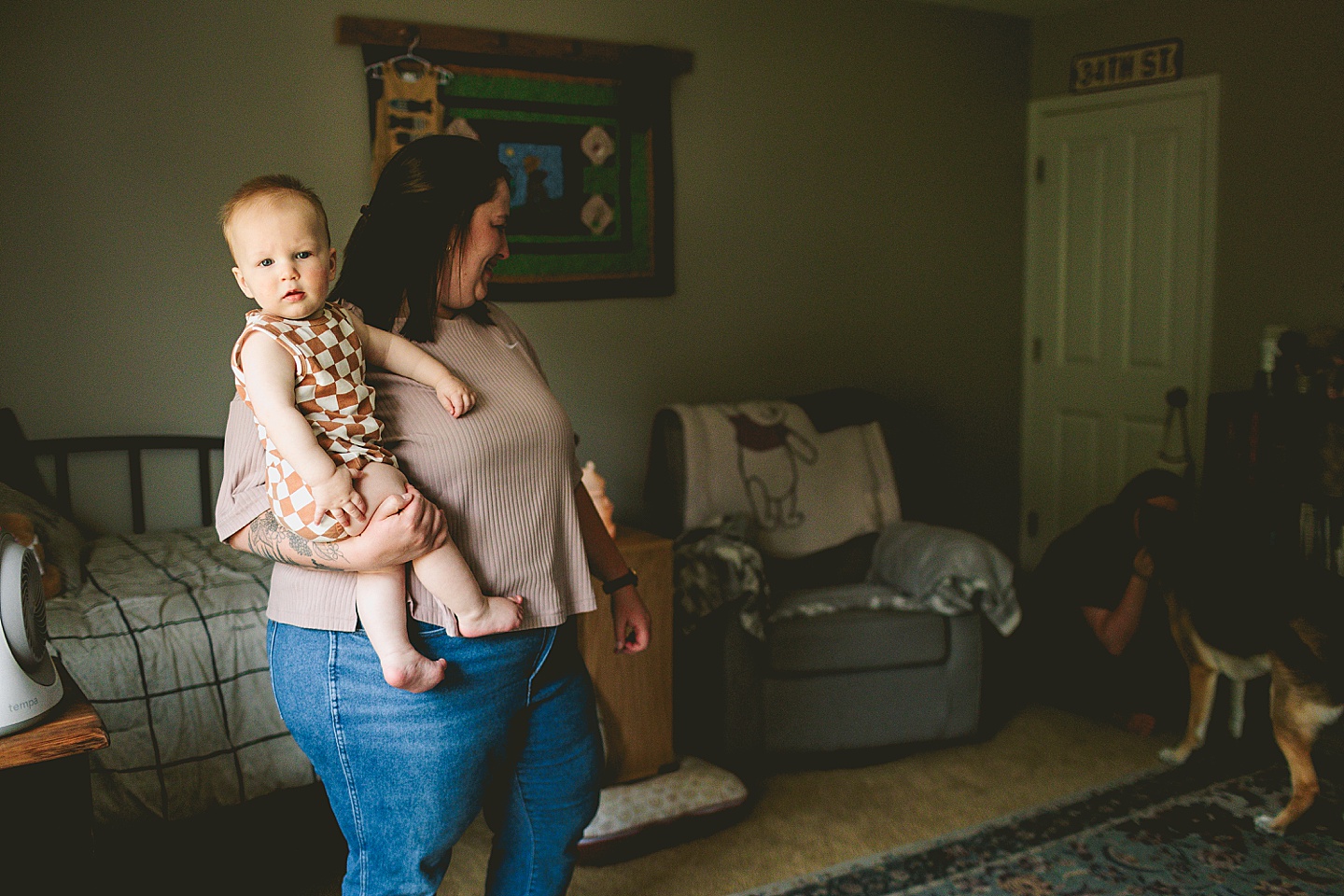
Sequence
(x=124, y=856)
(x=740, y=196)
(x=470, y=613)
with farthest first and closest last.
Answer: (x=740, y=196) < (x=124, y=856) < (x=470, y=613)

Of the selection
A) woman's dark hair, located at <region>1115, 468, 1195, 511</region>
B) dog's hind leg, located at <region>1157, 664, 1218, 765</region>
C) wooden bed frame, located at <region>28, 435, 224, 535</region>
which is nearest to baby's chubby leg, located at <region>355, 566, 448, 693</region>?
wooden bed frame, located at <region>28, 435, 224, 535</region>

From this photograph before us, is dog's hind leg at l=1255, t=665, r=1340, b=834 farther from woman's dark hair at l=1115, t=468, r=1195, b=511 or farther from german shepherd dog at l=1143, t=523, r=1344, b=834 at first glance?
woman's dark hair at l=1115, t=468, r=1195, b=511

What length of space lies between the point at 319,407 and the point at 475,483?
7.8 inches

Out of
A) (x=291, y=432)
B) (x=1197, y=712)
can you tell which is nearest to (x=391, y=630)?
(x=291, y=432)

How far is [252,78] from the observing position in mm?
2986

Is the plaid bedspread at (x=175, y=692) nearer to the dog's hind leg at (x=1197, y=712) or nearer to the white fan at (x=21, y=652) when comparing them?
the white fan at (x=21, y=652)

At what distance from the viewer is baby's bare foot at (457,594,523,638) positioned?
1314mm

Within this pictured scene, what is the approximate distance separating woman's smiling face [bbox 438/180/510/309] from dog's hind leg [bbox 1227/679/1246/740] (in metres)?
2.51

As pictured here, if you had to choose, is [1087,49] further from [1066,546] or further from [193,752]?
[193,752]

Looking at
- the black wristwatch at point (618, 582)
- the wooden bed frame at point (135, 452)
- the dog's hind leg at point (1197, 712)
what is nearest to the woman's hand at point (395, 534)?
the black wristwatch at point (618, 582)

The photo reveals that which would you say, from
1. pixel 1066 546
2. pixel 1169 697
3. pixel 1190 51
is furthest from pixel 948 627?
pixel 1190 51

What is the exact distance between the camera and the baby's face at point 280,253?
128 cm

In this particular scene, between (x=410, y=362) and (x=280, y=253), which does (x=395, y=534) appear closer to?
(x=410, y=362)

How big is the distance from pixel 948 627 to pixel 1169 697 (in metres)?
0.71
